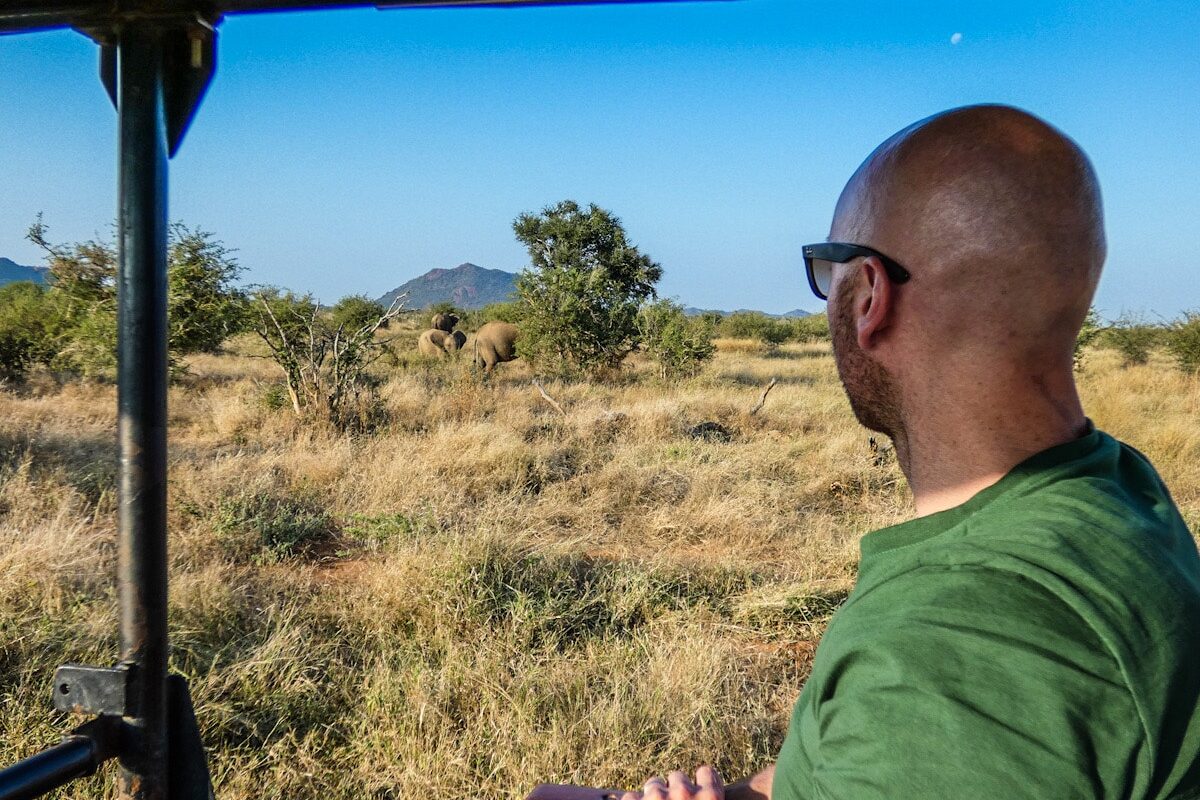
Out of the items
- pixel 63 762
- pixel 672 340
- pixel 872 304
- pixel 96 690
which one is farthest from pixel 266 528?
pixel 672 340

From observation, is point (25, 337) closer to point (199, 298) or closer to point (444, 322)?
point (199, 298)

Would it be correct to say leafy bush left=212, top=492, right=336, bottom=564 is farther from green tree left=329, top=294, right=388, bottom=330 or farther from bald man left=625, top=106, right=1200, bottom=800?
green tree left=329, top=294, right=388, bottom=330

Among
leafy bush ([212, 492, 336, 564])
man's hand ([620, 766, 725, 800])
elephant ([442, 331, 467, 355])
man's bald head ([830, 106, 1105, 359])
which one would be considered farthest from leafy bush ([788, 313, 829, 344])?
man's bald head ([830, 106, 1105, 359])

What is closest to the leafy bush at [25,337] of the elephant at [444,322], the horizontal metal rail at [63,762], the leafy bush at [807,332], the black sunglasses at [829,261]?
the horizontal metal rail at [63,762]

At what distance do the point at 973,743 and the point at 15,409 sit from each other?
9890mm

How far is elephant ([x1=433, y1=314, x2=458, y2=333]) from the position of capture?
30375mm

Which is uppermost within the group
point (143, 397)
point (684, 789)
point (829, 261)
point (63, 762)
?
point (829, 261)

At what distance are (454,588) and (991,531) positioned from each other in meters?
3.25

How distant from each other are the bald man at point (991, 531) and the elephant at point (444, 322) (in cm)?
2928

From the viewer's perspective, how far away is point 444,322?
30906 millimetres

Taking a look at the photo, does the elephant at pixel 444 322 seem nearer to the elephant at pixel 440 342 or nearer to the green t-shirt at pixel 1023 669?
the elephant at pixel 440 342

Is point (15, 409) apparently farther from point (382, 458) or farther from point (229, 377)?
point (229, 377)

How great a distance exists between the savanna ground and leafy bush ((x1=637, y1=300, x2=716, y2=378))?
6997 mm

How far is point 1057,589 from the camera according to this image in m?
0.80
